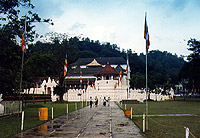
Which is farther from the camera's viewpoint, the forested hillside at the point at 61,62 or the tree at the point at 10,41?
the forested hillside at the point at 61,62

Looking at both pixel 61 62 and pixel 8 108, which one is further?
pixel 61 62

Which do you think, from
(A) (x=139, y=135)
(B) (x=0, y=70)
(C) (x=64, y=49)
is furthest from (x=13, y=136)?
(C) (x=64, y=49)

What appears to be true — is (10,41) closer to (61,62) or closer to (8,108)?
(8,108)

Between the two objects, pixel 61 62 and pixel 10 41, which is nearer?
pixel 10 41

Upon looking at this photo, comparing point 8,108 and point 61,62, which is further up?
point 61,62

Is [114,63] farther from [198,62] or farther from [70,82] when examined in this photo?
[198,62]

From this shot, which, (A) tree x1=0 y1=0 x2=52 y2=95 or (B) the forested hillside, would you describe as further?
(B) the forested hillside

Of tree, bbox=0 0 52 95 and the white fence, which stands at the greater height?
tree, bbox=0 0 52 95

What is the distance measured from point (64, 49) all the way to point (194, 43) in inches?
1066

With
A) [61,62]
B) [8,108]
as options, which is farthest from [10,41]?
[61,62]

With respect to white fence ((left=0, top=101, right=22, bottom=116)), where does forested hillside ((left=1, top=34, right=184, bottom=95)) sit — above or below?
above

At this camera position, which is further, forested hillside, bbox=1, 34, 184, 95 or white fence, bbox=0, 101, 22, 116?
forested hillside, bbox=1, 34, 184, 95

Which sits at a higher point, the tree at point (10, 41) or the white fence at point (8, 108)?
the tree at point (10, 41)

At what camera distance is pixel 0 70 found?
19562mm
